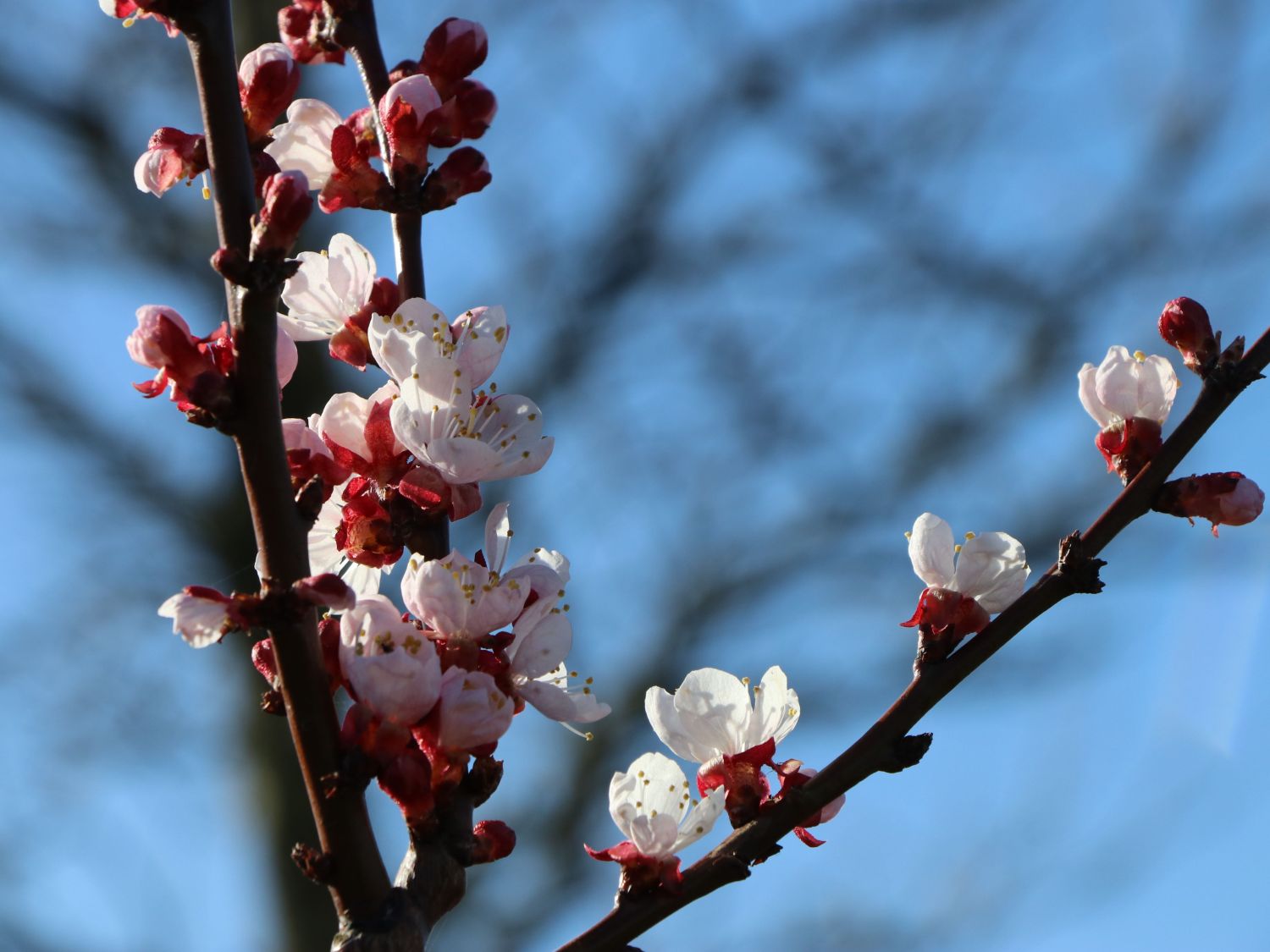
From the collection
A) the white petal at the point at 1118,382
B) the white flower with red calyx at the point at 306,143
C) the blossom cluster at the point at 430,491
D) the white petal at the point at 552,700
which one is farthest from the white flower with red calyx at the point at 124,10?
the white petal at the point at 1118,382

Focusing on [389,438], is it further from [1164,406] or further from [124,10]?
[1164,406]

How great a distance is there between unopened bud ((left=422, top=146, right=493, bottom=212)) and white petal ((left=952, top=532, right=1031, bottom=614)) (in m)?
0.43

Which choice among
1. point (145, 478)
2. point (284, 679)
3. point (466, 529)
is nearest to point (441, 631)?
point (284, 679)

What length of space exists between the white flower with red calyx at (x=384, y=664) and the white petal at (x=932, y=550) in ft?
1.25

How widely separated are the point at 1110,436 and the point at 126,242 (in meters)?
4.93

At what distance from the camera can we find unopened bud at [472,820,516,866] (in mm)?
860

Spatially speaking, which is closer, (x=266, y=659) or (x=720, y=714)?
(x=266, y=659)

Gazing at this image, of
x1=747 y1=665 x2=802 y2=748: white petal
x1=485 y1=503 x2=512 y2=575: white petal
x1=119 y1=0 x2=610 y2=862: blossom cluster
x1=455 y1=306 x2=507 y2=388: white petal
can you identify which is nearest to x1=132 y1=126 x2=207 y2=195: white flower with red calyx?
x1=119 y1=0 x2=610 y2=862: blossom cluster

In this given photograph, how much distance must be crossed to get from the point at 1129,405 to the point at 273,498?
2.00 ft

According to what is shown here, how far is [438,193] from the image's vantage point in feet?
3.11

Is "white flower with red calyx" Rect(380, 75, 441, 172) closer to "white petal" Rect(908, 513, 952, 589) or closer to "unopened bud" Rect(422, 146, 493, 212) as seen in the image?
"unopened bud" Rect(422, 146, 493, 212)

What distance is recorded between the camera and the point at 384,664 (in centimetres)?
77

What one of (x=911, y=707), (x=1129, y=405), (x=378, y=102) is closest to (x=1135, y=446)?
(x=1129, y=405)

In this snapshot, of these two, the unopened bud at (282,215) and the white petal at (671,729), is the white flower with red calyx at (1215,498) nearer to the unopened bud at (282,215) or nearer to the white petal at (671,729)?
the white petal at (671,729)
